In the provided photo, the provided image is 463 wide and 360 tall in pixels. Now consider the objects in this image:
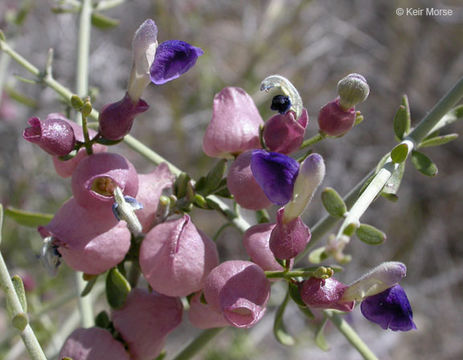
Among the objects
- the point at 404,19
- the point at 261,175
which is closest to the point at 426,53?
the point at 404,19

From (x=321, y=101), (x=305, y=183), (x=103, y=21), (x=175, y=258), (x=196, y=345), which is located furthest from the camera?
(x=321, y=101)

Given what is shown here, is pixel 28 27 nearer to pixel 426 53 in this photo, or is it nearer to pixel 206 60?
pixel 206 60

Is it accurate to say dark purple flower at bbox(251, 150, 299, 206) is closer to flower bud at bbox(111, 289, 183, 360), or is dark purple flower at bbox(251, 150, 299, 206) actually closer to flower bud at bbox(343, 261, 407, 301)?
flower bud at bbox(343, 261, 407, 301)

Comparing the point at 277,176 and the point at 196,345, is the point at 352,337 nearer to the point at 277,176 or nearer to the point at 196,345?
the point at 196,345

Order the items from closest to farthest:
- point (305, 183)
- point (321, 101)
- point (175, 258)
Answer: point (305, 183) → point (175, 258) → point (321, 101)

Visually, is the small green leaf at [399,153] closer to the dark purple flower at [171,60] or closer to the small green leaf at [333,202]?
the small green leaf at [333,202]

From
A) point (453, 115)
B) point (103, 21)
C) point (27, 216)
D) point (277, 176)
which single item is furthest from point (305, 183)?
point (103, 21)
